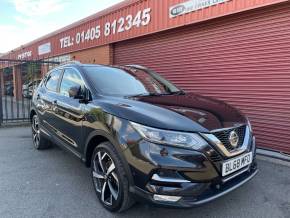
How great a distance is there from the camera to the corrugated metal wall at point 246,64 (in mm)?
5105

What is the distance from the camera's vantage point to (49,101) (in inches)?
176

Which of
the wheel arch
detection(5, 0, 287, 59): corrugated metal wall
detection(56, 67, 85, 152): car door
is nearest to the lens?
the wheel arch

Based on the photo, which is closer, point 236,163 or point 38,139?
point 236,163

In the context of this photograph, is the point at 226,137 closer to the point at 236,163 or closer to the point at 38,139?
the point at 236,163

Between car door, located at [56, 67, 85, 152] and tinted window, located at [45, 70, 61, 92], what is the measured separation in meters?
0.30

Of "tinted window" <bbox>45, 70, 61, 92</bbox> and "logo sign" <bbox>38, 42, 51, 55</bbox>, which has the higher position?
"logo sign" <bbox>38, 42, 51, 55</bbox>

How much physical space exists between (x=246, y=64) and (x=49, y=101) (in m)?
4.09

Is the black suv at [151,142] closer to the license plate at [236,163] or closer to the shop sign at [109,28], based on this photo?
the license plate at [236,163]

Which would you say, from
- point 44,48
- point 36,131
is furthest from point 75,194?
point 44,48

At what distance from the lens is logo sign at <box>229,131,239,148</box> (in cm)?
263

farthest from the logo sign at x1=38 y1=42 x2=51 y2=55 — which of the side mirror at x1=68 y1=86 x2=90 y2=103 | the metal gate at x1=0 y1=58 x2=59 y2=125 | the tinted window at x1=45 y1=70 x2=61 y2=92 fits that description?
the side mirror at x1=68 y1=86 x2=90 y2=103

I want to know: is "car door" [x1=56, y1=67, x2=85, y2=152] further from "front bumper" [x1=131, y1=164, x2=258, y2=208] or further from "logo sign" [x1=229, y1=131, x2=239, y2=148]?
"logo sign" [x1=229, y1=131, x2=239, y2=148]

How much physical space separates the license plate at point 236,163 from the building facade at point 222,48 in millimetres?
2784

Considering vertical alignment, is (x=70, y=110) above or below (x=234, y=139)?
above
